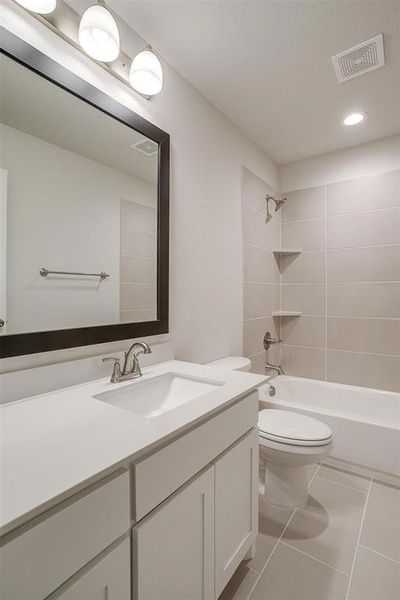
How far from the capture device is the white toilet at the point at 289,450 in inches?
59.0

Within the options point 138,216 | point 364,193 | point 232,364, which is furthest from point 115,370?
point 364,193

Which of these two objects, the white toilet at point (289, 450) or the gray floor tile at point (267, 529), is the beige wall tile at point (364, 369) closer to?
the white toilet at point (289, 450)

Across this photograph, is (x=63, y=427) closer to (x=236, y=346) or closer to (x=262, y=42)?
(x=236, y=346)

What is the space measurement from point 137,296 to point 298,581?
1403mm

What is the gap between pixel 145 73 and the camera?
1.31 m

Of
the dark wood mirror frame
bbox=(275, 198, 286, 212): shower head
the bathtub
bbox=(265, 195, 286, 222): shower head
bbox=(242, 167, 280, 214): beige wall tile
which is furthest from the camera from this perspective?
bbox=(275, 198, 286, 212): shower head

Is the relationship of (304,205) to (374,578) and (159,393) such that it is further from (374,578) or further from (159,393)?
(374,578)

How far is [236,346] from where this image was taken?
2.19m

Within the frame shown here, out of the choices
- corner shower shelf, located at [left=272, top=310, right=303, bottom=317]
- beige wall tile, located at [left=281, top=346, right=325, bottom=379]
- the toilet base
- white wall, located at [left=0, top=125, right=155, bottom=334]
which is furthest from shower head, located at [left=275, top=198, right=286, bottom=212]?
the toilet base

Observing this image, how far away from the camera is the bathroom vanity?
0.51 m

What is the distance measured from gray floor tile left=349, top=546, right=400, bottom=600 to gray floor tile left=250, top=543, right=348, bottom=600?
5 cm

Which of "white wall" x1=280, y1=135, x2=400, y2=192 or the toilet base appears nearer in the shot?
the toilet base

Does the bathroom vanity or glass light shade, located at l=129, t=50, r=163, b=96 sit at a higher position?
glass light shade, located at l=129, t=50, r=163, b=96

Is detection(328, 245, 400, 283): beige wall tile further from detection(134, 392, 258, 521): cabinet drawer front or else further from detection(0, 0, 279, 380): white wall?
detection(134, 392, 258, 521): cabinet drawer front
